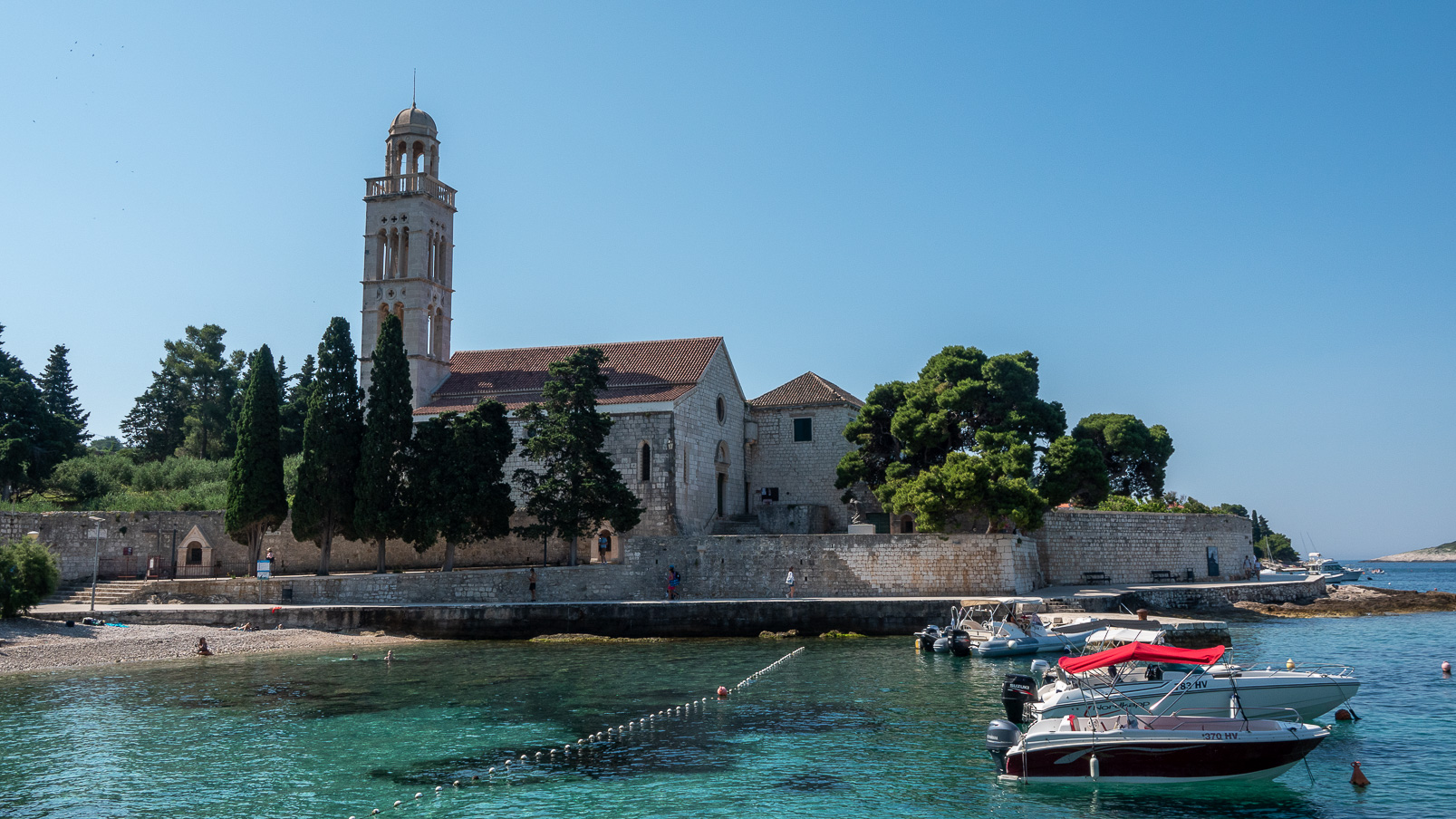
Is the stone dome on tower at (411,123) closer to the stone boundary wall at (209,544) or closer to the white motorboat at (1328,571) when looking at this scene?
the stone boundary wall at (209,544)

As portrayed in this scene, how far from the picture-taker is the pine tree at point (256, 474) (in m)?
32.7

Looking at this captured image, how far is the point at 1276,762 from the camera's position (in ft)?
39.3

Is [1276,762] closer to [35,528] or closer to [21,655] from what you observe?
[21,655]

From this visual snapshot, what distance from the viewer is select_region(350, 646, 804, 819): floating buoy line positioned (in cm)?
1269

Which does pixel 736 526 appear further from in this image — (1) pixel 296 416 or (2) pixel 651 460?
(1) pixel 296 416

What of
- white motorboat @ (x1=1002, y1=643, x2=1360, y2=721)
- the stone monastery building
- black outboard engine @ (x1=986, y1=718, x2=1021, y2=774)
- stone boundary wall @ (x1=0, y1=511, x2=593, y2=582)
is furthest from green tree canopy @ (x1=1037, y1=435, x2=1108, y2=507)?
black outboard engine @ (x1=986, y1=718, x2=1021, y2=774)

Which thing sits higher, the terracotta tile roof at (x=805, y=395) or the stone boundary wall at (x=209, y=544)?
the terracotta tile roof at (x=805, y=395)

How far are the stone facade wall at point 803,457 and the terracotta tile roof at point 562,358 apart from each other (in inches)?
190

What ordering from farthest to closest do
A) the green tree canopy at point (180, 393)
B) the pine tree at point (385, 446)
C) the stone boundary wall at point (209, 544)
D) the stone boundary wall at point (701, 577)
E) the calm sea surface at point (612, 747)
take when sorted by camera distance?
1. the green tree canopy at point (180, 393)
2. the stone boundary wall at point (209, 544)
3. the pine tree at point (385, 446)
4. the stone boundary wall at point (701, 577)
5. the calm sea surface at point (612, 747)

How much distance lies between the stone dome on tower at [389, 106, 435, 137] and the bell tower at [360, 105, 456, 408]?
4cm

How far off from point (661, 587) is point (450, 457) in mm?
8154

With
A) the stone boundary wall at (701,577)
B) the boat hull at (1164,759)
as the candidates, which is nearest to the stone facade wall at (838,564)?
the stone boundary wall at (701,577)

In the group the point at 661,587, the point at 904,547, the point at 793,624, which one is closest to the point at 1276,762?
→ the point at 793,624

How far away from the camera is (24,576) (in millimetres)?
26000
